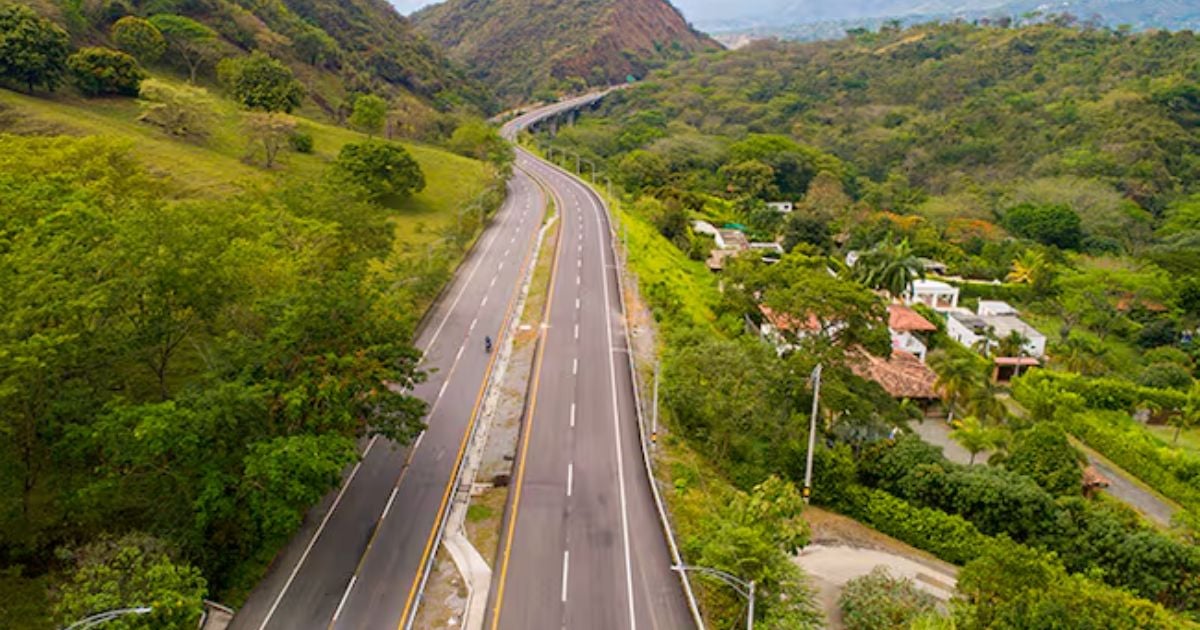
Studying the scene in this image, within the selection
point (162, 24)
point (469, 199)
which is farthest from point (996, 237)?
point (162, 24)

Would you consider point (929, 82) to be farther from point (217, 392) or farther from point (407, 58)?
point (217, 392)

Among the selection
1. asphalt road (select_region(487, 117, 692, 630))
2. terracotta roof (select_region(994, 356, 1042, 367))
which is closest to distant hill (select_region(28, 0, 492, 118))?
asphalt road (select_region(487, 117, 692, 630))

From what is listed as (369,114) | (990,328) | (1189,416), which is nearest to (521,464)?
(1189,416)

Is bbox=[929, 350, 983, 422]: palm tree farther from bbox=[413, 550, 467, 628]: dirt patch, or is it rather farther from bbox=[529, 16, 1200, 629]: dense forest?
bbox=[413, 550, 467, 628]: dirt patch

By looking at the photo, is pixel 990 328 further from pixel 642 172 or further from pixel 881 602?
pixel 642 172

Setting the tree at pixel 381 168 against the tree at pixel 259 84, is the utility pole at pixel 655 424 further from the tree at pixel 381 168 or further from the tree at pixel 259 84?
the tree at pixel 259 84

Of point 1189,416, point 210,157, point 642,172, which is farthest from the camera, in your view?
point 642,172
